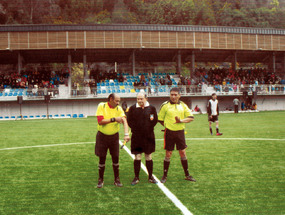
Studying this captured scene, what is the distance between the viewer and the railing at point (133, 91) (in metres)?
38.2

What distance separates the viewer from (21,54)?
46125mm

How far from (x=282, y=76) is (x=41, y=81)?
36.4 m

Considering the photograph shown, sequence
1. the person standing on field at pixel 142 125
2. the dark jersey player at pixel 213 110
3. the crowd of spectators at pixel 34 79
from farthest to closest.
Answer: the crowd of spectators at pixel 34 79 < the dark jersey player at pixel 213 110 < the person standing on field at pixel 142 125

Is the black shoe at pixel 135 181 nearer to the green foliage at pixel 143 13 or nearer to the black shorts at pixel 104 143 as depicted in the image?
the black shorts at pixel 104 143

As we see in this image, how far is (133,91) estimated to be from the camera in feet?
132

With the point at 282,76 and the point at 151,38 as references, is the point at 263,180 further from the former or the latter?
the point at 282,76

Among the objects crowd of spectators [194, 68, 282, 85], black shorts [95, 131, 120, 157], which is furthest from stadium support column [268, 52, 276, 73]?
black shorts [95, 131, 120, 157]

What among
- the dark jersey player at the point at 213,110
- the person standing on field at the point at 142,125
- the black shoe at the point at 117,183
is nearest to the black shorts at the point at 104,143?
the person standing on field at the point at 142,125

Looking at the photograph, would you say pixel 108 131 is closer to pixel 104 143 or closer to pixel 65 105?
pixel 104 143

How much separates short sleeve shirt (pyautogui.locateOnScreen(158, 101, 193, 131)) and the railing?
2995 centimetres

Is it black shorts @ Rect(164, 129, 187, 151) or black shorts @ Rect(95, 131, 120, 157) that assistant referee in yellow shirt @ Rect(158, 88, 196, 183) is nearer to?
black shorts @ Rect(164, 129, 187, 151)

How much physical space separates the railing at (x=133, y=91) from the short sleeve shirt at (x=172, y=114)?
30.0 meters

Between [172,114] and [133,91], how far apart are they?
3251 cm

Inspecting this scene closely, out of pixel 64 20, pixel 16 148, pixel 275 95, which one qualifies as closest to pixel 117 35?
pixel 275 95
